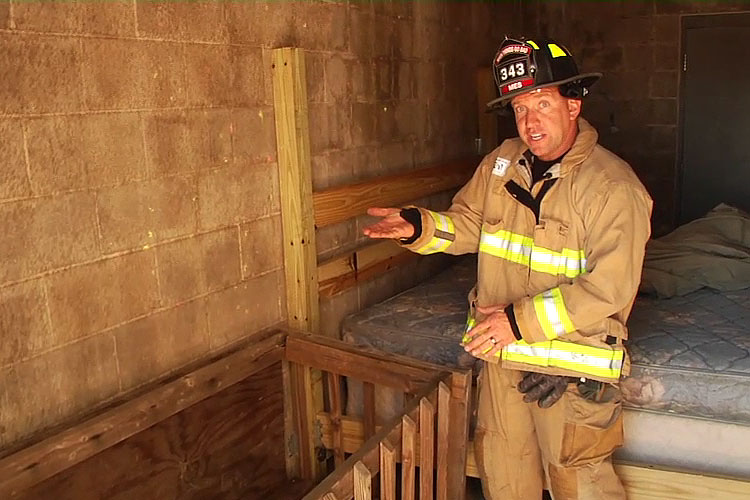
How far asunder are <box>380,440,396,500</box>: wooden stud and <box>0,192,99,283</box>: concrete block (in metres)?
0.90

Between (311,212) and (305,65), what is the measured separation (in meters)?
0.53

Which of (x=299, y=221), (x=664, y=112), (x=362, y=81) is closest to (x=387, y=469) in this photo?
(x=299, y=221)

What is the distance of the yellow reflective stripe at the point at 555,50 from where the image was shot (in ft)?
6.76

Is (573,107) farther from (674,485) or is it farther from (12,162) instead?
(12,162)

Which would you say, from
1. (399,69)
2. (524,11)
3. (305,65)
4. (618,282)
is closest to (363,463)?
(618,282)

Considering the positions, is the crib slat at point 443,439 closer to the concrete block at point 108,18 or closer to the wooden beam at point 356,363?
the wooden beam at point 356,363

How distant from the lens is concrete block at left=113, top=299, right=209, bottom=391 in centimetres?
210

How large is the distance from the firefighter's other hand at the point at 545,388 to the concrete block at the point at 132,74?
51.6 inches

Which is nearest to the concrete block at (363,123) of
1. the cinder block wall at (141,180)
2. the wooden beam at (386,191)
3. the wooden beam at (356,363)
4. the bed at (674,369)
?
the cinder block wall at (141,180)

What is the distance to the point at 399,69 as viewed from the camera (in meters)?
3.47

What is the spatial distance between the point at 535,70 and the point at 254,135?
38.2 inches

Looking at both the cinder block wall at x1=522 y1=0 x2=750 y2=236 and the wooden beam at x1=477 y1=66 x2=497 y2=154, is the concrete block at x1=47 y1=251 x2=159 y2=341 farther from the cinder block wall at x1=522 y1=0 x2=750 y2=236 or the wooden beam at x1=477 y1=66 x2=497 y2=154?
the cinder block wall at x1=522 y1=0 x2=750 y2=236

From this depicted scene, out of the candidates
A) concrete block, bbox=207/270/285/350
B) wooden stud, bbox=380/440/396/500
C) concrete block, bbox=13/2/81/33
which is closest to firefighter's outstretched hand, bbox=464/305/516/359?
wooden stud, bbox=380/440/396/500

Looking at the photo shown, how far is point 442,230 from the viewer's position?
2377 millimetres
